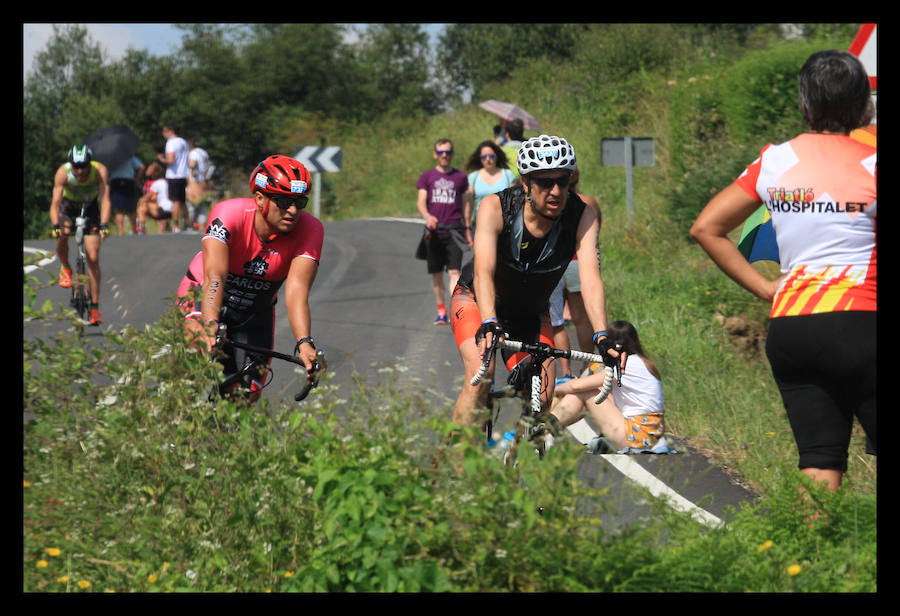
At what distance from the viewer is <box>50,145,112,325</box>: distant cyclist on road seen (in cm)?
1399

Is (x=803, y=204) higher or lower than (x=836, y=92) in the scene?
lower

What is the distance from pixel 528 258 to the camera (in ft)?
20.2

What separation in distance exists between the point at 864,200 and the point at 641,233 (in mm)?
14804

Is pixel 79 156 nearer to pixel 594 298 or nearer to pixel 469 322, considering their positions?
pixel 469 322

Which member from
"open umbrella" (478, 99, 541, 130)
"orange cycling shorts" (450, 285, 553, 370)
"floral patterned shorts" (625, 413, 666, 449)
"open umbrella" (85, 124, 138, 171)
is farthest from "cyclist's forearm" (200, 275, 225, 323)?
"open umbrella" (85, 124, 138, 171)

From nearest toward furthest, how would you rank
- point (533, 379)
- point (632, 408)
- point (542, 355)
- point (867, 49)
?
1. point (542, 355)
2. point (533, 379)
3. point (867, 49)
4. point (632, 408)

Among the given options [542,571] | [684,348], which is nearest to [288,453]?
[542,571]

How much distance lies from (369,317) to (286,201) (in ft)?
28.4

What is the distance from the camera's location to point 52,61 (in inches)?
3014

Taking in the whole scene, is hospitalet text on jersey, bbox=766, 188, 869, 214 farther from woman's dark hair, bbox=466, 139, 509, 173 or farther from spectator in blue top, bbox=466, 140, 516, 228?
woman's dark hair, bbox=466, 139, 509, 173

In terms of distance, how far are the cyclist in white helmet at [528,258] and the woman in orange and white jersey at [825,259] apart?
1425 mm

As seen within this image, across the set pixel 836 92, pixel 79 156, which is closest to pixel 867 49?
pixel 836 92

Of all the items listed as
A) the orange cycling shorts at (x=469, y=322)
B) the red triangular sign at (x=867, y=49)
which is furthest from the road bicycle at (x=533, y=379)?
the red triangular sign at (x=867, y=49)

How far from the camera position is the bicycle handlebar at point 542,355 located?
541 cm
